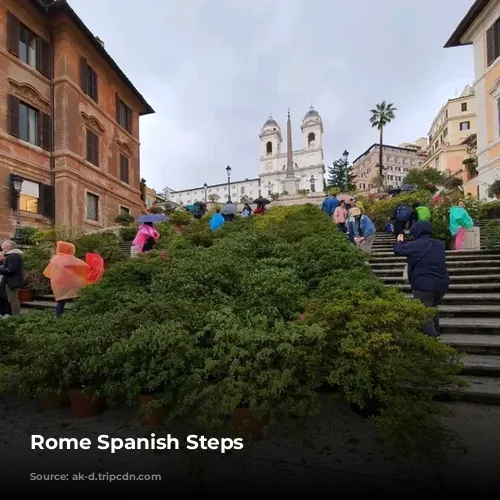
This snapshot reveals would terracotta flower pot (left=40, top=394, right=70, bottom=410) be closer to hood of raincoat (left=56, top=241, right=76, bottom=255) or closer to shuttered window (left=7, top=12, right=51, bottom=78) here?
hood of raincoat (left=56, top=241, right=76, bottom=255)

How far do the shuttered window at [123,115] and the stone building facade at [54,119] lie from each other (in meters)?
1.38

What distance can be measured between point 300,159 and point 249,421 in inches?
3628

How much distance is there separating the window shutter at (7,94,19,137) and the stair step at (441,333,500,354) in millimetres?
18699

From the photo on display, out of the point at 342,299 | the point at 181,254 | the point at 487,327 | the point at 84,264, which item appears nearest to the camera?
the point at 342,299

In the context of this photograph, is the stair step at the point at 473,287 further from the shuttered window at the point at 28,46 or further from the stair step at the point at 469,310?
the shuttered window at the point at 28,46

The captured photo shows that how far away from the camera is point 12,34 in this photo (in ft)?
50.0

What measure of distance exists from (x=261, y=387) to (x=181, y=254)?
13.7 feet

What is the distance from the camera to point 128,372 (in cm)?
293

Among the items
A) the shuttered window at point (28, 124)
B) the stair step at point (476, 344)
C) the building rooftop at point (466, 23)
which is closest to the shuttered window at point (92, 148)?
the shuttered window at point (28, 124)

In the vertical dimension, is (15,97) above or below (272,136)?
below

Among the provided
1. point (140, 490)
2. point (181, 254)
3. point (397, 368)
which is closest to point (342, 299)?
point (397, 368)

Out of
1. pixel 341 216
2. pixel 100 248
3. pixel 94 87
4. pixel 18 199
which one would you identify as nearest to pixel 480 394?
pixel 341 216

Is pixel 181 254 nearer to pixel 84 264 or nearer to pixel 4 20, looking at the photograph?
pixel 84 264

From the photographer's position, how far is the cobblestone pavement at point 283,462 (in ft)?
7.86
